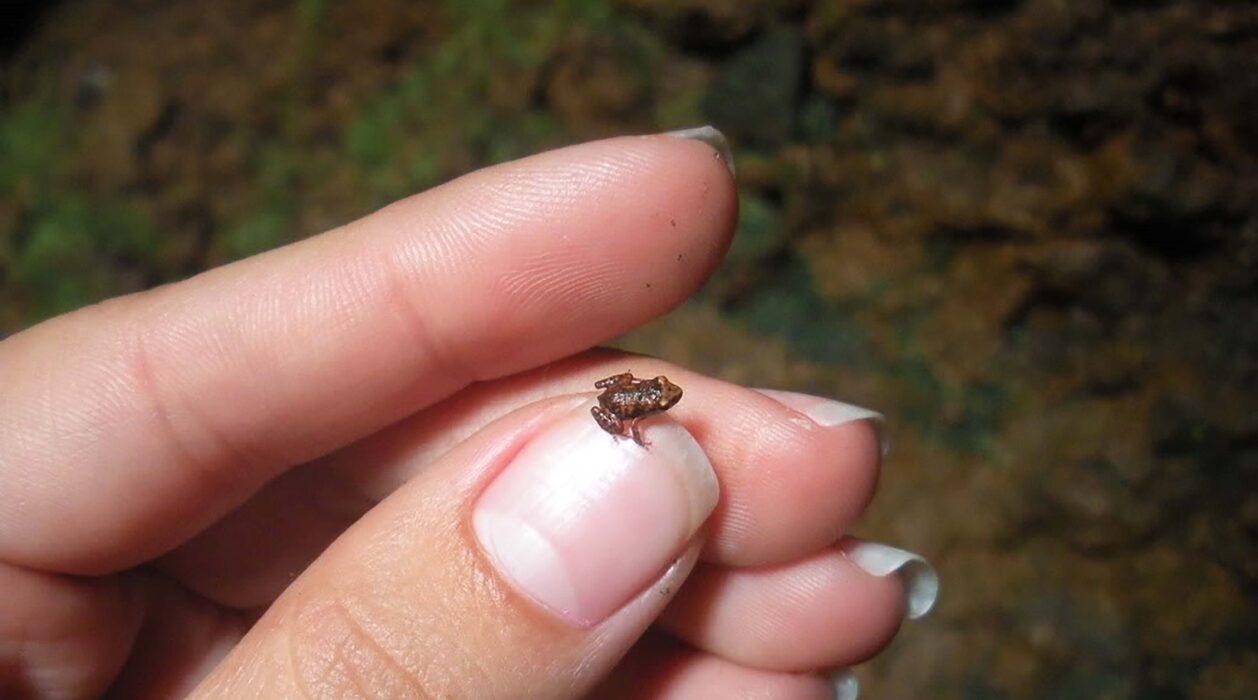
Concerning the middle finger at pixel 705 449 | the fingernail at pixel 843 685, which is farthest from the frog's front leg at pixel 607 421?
the fingernail at pixel 843 685

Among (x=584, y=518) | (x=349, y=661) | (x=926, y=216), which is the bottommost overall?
(x=926, y=216)

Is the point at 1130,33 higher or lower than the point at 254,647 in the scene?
higher

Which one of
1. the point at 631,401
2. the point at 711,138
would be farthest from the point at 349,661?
the point at 711,138

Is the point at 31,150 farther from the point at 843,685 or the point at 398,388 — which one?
the point at 843,685

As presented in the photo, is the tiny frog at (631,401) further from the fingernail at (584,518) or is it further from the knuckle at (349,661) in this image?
the knuckle at (349,661)

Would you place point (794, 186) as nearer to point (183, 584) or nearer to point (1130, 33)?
point (1130, 33)

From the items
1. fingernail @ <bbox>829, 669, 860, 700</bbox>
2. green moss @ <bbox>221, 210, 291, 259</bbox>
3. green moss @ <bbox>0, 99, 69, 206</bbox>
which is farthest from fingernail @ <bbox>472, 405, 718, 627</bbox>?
green moss @ <bbox>0, 99, 69, 206</bbox>

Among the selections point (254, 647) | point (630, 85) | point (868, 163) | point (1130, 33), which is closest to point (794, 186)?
point (868, 163)
